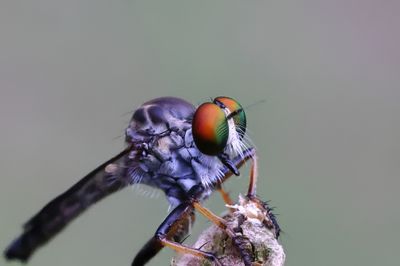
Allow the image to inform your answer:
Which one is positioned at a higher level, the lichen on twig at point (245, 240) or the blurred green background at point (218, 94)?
the lichen on twig at point (245, 240)

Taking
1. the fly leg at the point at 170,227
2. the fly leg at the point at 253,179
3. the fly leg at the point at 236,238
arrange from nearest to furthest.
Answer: the fly leg at the point at 236,238
the fly leg at the point at 253,179
the fly leg at the point at 170,227

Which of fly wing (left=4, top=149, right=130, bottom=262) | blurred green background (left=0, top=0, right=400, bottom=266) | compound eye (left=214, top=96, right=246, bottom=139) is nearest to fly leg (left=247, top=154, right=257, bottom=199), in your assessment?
compound eye (left=214, top=96, right=246, bottom=139)

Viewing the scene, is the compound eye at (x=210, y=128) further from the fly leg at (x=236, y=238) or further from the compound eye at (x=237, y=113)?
the fly leg at (x=236, y=238)

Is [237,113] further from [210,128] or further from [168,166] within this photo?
[168,166]

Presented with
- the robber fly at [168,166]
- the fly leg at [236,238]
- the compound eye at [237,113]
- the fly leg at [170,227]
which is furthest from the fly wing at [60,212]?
the fly leg at [236,238]

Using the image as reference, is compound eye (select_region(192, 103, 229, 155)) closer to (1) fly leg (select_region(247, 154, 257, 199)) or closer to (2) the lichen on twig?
(1) fly leg (select_region(247, 154, 257, 199))

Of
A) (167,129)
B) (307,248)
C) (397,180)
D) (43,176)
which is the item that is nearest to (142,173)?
(167,129)

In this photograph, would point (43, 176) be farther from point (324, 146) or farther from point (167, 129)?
point (167, 129)
